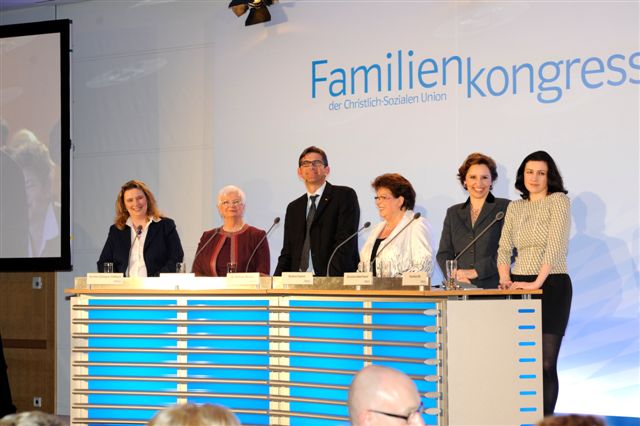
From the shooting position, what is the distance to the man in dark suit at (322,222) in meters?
6.56

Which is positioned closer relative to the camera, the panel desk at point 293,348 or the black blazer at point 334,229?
the panel desk at point 293,348

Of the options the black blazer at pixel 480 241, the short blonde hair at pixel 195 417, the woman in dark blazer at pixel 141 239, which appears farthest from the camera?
the woman in dark blazer at pixel 141 239

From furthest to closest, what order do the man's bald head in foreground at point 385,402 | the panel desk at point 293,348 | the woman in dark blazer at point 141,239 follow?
the woman in dark blazer at point 141,239 → the panel desk at point 293,348 → the man's bald head in foreground at point 385,402

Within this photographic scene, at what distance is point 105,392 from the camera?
589cm

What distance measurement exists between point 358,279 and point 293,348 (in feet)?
1.91

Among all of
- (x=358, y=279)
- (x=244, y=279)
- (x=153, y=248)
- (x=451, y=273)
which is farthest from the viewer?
(x=153, y=248)

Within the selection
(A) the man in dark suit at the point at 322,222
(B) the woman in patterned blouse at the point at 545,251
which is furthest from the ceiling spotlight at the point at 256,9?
(B) the woman in patterned blouse at the point at 545,251

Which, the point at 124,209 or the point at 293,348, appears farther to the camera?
the point at 124,209

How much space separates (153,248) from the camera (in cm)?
688

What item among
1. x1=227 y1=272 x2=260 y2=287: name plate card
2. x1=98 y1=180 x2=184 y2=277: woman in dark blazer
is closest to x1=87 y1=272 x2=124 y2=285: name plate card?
x1=227 y1=272 x2=260 y2=287: name plate card

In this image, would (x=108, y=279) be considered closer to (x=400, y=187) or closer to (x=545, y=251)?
(x=400, y=187)

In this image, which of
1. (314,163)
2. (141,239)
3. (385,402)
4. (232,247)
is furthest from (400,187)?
(385,402)

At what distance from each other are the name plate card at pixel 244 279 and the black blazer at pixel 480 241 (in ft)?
4.15

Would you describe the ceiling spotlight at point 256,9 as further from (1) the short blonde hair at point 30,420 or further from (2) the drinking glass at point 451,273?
(1) the short blonde hair at point 30,420
